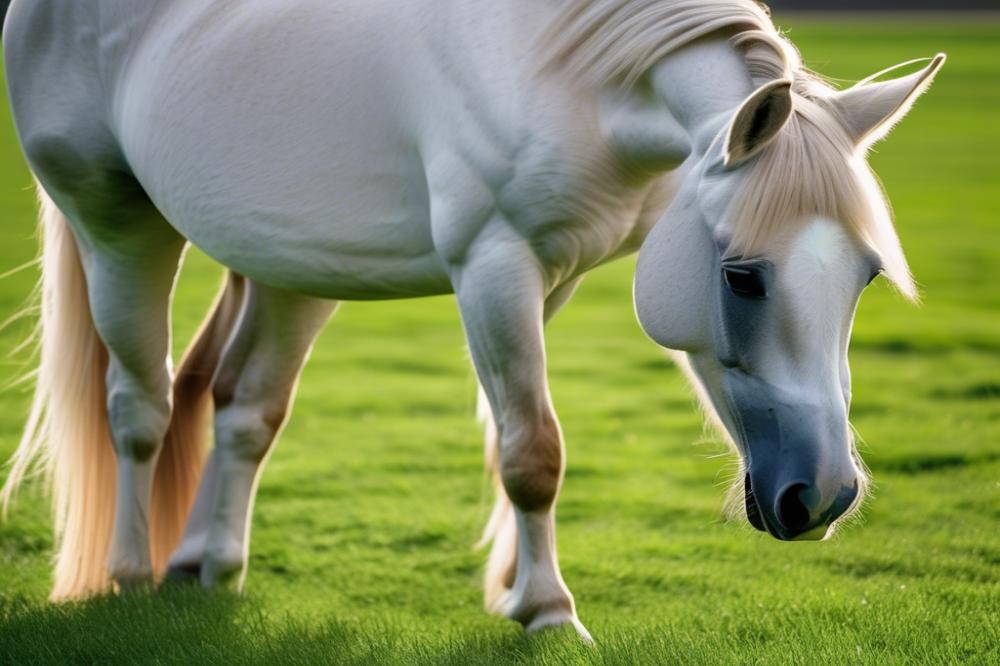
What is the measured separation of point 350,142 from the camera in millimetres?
3121

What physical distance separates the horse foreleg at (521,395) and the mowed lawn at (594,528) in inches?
4.6

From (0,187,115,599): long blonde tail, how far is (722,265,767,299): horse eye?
2243 mm

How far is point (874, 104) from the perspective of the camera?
8.21 ft

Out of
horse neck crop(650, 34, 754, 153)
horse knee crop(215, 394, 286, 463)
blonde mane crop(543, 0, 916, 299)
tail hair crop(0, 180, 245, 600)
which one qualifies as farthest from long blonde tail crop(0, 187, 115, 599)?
horse neck crop(650, 34, 754, 153)

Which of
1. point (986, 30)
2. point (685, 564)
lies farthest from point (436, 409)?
point (986, 30)

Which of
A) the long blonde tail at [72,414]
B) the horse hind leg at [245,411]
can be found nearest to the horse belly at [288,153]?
the horse hind leg at [245,411]

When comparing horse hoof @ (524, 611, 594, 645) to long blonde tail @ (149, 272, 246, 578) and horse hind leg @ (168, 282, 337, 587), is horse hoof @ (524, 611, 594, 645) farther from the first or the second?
long blonde tail @ (149, 272, 246, 578)

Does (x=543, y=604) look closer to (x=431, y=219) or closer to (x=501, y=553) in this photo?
(x=501, y=553)

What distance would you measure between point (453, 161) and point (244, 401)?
1.33 m

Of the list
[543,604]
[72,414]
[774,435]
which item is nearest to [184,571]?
[72,414]

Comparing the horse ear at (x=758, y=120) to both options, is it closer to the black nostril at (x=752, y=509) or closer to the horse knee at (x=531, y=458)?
the black nostril at (x=752, y=509)

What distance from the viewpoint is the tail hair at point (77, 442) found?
389 cm

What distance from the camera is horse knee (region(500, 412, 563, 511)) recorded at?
118 inches

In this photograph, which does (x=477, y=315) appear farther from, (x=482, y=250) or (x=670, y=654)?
(x=670, y=654)
